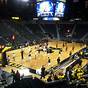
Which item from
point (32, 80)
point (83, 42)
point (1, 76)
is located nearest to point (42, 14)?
point (83, 42)

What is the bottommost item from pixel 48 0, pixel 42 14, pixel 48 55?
pixel 48 55

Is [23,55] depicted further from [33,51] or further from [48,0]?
[48,0]

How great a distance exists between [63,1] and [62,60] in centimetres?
1892

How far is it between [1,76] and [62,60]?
11606 mm

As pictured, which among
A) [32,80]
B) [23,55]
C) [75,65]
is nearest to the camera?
[32,80]

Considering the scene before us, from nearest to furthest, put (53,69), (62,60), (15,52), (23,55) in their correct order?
(53,69)
(62,60)
(23,55)
(15,52)

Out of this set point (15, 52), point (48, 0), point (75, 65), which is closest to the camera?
point (75, 65)

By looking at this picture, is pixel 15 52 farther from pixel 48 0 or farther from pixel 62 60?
pixel 48 0

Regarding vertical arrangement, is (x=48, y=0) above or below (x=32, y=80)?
above

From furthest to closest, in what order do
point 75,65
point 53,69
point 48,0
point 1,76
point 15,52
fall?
point 48,0
point 15,52
point 75,65
point 53,69
point 1,76

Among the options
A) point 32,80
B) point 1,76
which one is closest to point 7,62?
point 1,76

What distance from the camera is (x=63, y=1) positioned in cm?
4597

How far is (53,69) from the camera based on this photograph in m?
26.8

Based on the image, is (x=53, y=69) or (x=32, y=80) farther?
(x=53, y=69)
